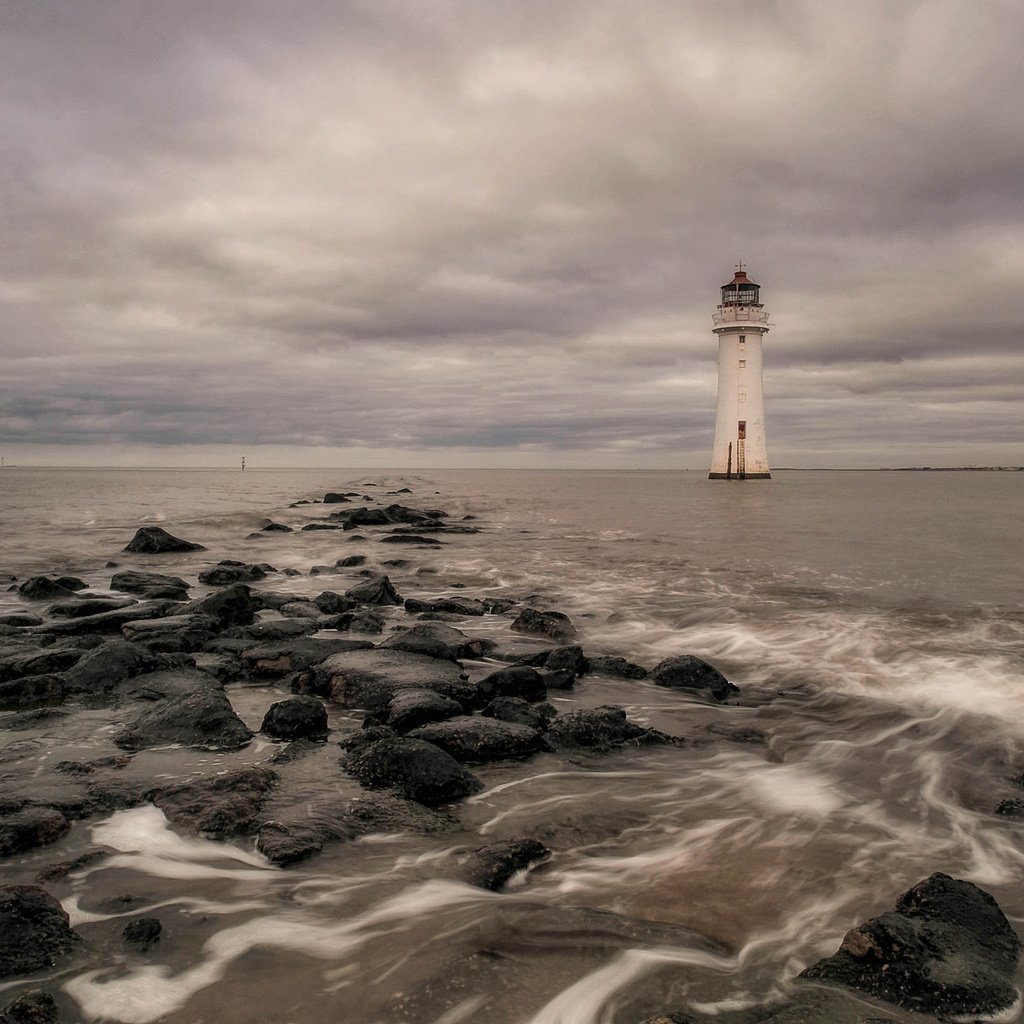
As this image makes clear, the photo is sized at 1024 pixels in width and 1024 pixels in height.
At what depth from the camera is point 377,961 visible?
9.74ft

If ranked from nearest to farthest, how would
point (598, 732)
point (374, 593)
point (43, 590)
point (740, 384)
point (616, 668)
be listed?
point (598, 732)
point (616, 668)
point (374, 593)
point (43, 590)
point (740, 384)

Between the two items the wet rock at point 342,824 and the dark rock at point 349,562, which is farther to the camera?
the dark rock at point 349,562

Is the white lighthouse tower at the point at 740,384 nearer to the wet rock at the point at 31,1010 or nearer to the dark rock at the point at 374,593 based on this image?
the dark rock at the point at 374,593

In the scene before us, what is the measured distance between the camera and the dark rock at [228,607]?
9055 millimetres

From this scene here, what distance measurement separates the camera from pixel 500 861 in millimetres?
3588

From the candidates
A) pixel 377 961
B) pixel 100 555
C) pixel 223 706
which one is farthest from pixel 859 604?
pixel 100 555

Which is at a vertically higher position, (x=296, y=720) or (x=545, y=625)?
(x=296, y=720)

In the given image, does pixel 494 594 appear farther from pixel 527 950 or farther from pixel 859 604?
pixel 527 950

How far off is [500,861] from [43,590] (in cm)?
1110

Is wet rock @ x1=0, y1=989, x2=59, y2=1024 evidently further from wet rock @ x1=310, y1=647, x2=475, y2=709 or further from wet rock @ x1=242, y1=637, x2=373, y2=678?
wet rock @ x1=242, y1=637, x2=373, y2=678

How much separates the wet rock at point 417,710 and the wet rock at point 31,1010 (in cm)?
302

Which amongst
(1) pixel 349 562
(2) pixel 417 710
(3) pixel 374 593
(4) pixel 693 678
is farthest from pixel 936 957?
(1) pixel 349 562

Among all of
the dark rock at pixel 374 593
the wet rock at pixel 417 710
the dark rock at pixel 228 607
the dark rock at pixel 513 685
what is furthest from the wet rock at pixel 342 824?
the dark rock at pixel 374 593

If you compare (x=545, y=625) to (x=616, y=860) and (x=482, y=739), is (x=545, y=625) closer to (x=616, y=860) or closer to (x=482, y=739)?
(x=482, y=739)
